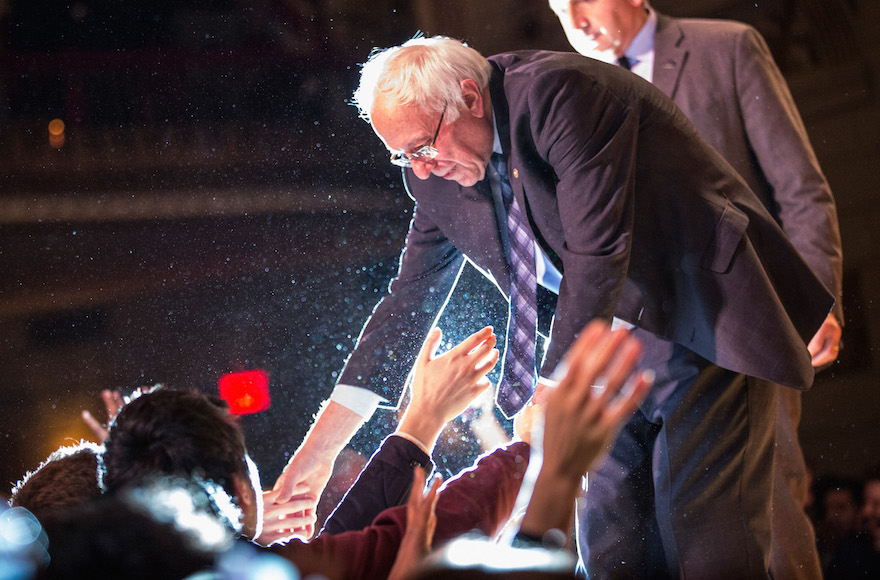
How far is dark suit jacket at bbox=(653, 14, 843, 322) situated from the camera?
1.84 metres

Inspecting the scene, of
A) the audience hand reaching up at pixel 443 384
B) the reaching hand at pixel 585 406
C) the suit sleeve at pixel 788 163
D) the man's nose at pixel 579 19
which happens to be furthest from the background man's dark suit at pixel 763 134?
the reaching hand at pixel 585 406

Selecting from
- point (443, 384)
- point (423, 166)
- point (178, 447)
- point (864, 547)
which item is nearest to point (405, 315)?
point (423, 166)

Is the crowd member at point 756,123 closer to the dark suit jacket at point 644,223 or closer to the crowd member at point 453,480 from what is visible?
the dark suit jacket at point 644,223

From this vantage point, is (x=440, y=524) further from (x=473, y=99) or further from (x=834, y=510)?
(x=834, y=510)

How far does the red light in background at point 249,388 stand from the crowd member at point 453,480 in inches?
32.4

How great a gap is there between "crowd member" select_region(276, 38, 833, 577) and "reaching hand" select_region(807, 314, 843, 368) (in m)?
0.26

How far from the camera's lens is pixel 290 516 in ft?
5.51

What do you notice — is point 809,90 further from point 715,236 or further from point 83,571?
point 83,571

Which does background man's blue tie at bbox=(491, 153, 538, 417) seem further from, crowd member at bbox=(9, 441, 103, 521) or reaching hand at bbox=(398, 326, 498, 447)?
crowd member at bbox=(9, 441, 103, 521)

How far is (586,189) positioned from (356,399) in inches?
28.7

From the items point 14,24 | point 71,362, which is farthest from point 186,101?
point 71,362

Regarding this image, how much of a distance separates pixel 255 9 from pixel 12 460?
4.48 feet

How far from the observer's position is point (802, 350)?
4.99 ft

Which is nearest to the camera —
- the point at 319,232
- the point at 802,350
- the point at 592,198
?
the point at 592,198
